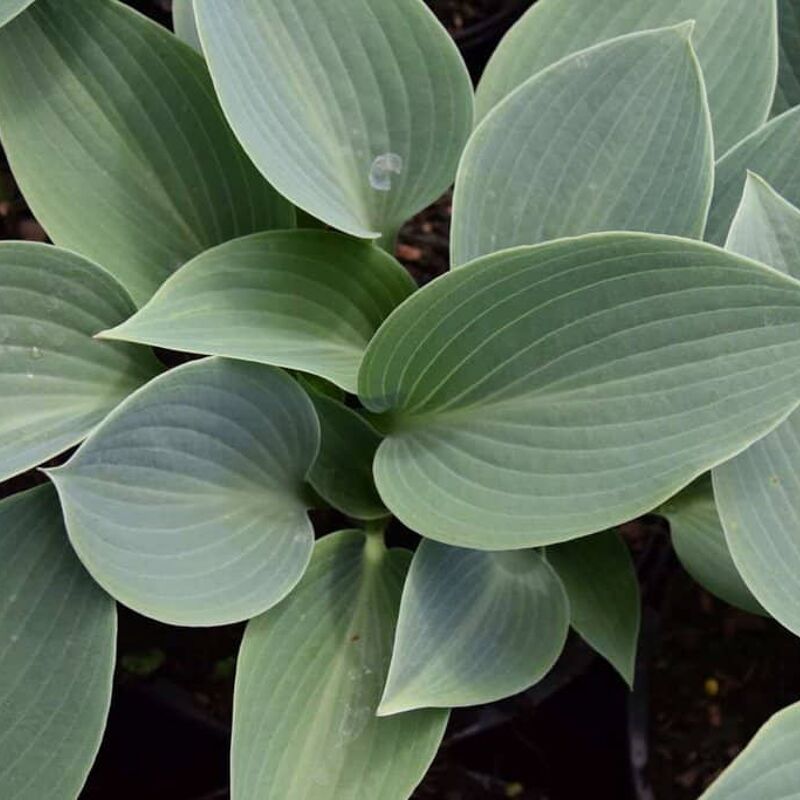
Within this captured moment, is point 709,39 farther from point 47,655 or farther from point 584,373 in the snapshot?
point 47,655

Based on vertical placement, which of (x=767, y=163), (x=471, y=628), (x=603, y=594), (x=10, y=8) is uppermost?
(x=10, y=8)

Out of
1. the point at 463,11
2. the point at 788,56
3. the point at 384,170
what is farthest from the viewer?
the point at 463,11

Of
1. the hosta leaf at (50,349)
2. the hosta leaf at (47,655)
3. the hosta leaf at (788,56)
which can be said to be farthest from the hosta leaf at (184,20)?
A: the hosta leaf at (788,56)

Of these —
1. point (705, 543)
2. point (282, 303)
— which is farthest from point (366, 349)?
point (705, 543)

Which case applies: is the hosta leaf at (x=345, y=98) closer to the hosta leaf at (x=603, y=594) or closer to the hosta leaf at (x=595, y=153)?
the hosta leaf at (x=595, y=153)

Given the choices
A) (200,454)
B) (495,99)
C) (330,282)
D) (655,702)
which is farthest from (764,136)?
(655,702)
